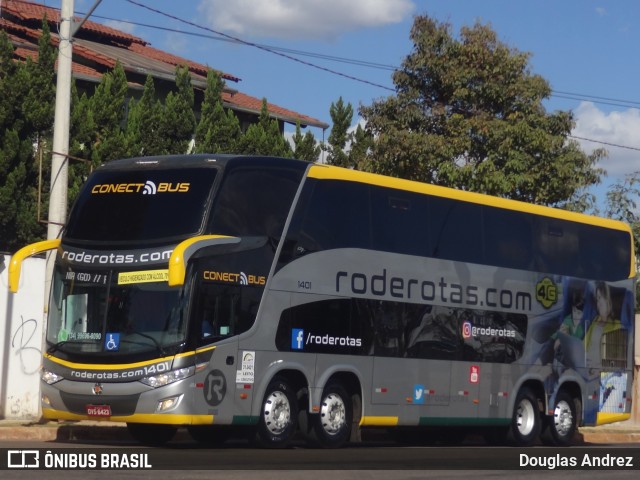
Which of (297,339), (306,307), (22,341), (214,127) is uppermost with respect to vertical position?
(214,127)

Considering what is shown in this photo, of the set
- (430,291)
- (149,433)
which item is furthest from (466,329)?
(149,433)

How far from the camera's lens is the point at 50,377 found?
16578 mm

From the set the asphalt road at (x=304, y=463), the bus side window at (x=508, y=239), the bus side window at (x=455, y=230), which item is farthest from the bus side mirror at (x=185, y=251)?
the bus side window at (x=508, y=239)

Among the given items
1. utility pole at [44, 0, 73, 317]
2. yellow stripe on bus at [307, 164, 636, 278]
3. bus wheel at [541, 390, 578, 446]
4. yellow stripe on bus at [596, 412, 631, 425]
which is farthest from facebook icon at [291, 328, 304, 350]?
yellow stripe on bus at [596, 412, 631, 425]

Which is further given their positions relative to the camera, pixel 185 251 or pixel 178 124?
pixel 178 124

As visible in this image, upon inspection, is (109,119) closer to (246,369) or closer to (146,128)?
(146,128)

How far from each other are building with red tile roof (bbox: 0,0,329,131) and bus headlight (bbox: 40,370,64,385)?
17.6 metres

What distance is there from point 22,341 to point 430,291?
6936 millimetres

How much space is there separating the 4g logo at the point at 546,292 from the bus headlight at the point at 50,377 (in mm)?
9146

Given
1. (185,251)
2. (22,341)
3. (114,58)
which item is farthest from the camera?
(114,58)

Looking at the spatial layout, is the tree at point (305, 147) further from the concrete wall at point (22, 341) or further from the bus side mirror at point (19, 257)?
the bus side mirror at point (19, 257)

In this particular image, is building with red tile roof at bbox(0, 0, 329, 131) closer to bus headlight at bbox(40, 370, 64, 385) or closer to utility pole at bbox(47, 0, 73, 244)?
utility pole at bbox(47, 0, 73, 244)
